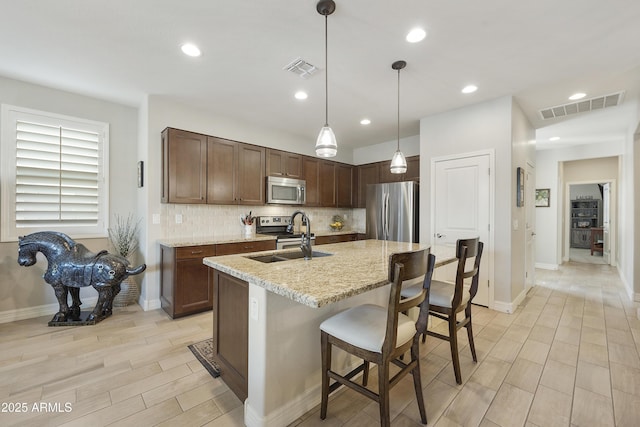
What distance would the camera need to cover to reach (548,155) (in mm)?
6129

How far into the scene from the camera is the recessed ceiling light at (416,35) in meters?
2.11

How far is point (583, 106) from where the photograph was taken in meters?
3.55

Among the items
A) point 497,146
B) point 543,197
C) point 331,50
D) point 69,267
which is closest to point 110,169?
point 69,267

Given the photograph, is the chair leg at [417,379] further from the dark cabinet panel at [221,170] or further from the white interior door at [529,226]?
the white interior door at [529,226]

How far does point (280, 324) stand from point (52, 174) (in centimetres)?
348

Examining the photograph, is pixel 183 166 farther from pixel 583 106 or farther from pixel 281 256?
pixel 583 106

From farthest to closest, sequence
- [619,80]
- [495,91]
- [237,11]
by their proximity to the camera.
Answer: [495,91] < [619,80] < [237,11]

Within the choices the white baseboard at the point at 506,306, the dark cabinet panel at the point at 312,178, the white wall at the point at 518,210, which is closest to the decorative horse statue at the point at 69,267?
the dark cabinet panel at the point at 312,178

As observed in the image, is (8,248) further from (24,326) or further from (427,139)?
(427,139)

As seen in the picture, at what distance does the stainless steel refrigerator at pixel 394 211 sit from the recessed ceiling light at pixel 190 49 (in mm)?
3169

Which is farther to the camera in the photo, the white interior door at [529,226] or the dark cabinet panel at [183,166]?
the white interior door at [529,226]

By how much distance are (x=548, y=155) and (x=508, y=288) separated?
4524 mm

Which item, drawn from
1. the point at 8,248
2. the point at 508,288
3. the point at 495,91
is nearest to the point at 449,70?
the point at 495,91

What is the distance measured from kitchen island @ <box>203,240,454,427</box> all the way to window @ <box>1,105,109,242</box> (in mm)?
2629
